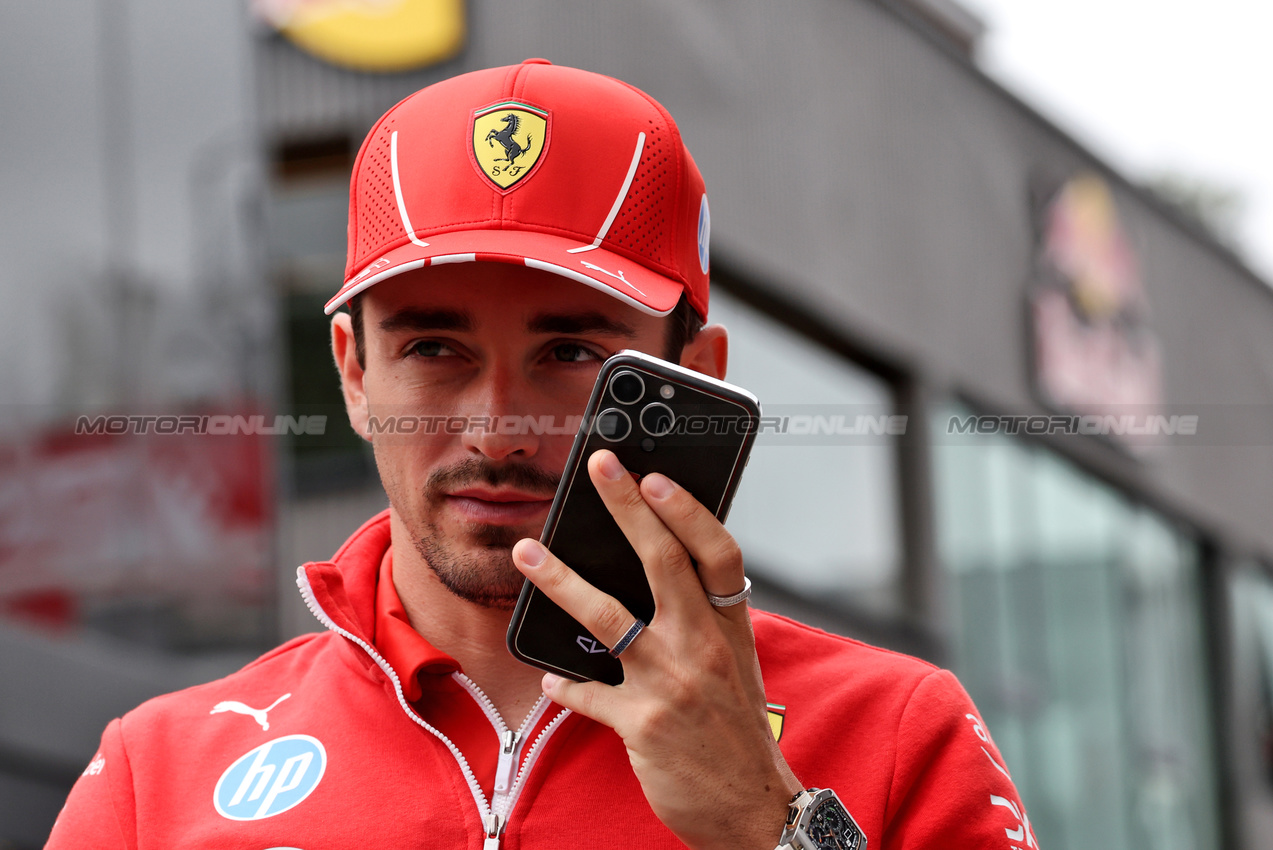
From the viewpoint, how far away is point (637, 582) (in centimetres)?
182

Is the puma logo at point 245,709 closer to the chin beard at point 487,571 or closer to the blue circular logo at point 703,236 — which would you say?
the chin beard at point 487,571

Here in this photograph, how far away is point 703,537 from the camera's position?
66.3 inches

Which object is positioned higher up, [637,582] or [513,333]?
[513,333]

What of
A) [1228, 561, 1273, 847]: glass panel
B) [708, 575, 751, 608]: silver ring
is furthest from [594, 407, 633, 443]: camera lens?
[1228, 561, 1273, 847]: glass panel

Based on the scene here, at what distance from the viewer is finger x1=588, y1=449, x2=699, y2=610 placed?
5.49 ft

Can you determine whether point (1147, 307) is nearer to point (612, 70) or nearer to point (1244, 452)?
point (1244, 452)

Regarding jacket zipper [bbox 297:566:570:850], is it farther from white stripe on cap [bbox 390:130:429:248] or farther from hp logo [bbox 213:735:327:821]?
white stripe on cap [bbox 390:130:429:248]

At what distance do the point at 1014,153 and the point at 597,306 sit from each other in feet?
46.9

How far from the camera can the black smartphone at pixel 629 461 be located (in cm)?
180

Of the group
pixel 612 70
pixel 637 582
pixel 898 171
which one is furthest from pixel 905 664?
pixel 898 171

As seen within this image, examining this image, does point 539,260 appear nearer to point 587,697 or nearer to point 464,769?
point 587,697

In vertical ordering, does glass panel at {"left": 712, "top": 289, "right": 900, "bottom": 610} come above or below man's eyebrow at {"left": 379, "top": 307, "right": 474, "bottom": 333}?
below

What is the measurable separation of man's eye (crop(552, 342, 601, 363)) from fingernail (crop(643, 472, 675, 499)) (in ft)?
1.52

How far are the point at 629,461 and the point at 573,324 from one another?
0.39 metres
